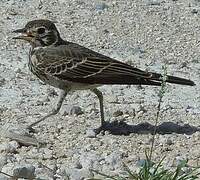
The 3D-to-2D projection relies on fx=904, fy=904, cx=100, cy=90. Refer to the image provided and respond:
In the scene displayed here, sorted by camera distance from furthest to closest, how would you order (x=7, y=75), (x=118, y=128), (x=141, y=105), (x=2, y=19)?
1. (x=2, y=19)
2. (x=7, y=75)
3. (x=141, y=105)
4. (x=118, y=128)

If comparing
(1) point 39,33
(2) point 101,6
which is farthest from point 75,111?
(2) point 101,6

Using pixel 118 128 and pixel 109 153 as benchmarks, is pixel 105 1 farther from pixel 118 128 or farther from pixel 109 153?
pixel 109 153

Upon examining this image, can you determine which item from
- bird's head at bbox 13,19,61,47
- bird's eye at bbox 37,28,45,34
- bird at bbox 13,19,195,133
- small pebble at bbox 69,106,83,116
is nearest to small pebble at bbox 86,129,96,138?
bird at bbox 13,19,195,133

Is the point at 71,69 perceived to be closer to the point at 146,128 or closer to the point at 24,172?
the point at 146,128

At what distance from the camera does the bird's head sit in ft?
29.6

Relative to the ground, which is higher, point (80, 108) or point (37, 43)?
point (37, 43)

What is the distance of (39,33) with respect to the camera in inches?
359

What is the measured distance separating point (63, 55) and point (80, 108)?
697mm

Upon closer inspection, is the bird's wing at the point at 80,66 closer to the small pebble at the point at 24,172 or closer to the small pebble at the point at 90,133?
the small pebble at the point at 90,133

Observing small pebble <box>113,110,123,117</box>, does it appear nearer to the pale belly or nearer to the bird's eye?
the pale belly

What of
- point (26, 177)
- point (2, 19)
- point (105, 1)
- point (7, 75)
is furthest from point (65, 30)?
point (26, 177)

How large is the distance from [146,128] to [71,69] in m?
0.95

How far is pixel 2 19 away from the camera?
1330 cm

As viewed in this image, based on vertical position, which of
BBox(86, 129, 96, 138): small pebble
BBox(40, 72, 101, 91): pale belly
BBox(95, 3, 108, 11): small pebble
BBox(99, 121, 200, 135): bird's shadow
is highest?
BBox(95, 3, 108, 11): small pebble
